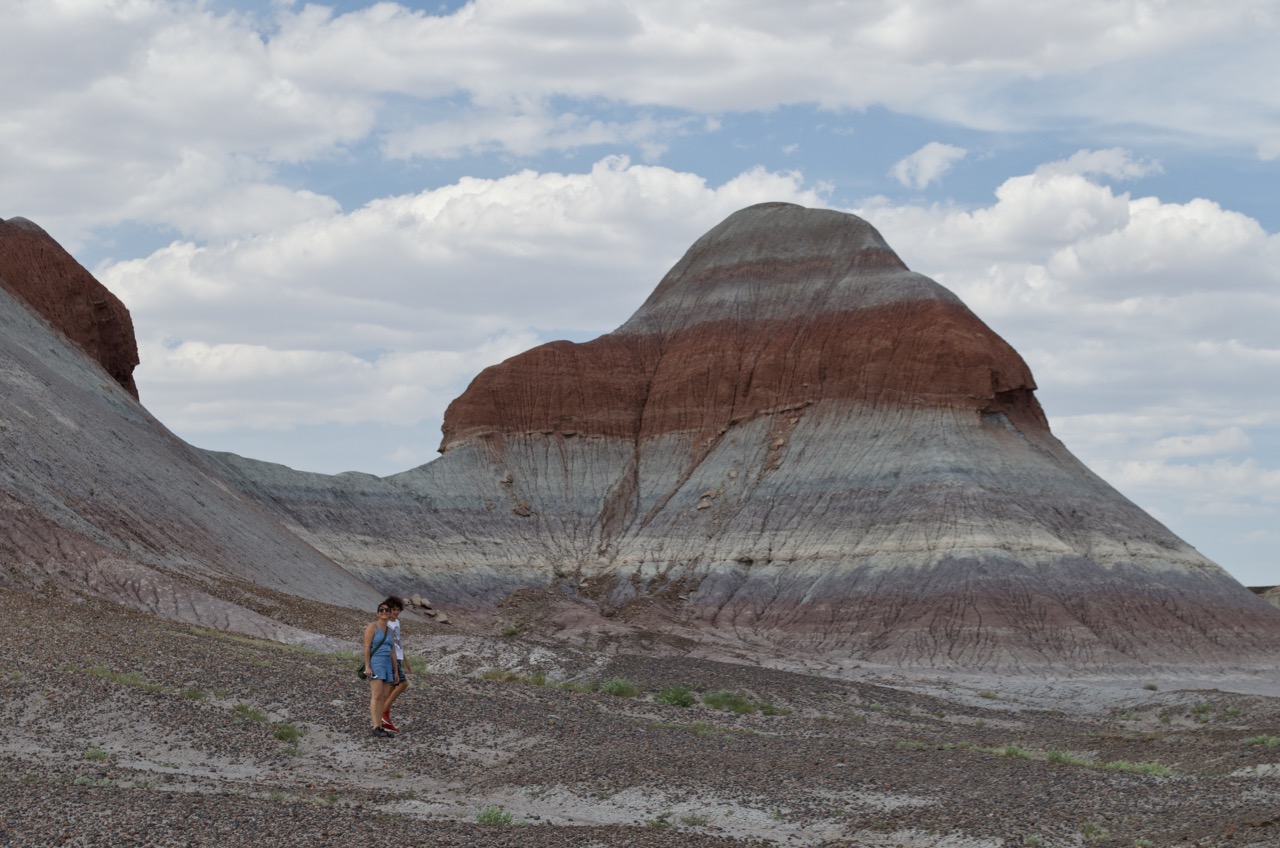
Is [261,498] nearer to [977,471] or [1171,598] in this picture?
[977,471]

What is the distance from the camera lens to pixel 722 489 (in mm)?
78125

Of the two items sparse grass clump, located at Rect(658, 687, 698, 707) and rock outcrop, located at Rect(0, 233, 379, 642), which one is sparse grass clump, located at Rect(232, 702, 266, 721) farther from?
rock outcrop, located at Rect(0, 233, 379, 642)

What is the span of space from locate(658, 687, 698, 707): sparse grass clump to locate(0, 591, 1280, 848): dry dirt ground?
358 cm

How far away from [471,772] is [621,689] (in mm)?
14505

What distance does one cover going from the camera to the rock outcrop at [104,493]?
35.4m

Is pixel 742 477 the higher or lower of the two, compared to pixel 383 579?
higher

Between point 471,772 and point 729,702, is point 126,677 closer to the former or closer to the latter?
point 471,772

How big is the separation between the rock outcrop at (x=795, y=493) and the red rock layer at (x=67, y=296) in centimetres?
738

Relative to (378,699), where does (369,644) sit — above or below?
above

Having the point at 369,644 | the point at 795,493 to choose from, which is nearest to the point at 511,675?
the point at 369,644

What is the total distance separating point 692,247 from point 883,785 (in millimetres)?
82011

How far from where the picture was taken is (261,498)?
71312 mm

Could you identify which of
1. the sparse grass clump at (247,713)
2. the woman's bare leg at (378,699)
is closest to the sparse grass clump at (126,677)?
the sparse grass clump at (247,713)

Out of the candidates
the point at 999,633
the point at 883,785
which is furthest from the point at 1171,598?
the point at 883,785
